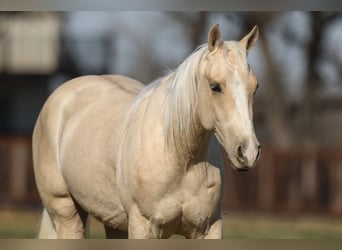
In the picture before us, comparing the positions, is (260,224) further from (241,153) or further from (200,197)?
(241,153)

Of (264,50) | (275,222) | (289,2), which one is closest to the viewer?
(289,2)

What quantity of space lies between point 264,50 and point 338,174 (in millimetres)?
4152

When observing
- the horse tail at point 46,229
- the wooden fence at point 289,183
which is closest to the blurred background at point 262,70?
the wooden fence at point 289,183

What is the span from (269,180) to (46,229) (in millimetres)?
8666

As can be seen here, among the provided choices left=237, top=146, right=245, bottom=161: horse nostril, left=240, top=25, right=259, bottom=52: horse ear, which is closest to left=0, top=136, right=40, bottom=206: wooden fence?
left=240, top=25, right=259, bottom=52: horse ear

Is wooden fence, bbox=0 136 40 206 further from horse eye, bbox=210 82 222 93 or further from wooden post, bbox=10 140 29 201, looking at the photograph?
horse eye, bbox=210 82 222 93

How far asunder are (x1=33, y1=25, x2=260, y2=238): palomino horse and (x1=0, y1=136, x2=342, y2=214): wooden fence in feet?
24.7

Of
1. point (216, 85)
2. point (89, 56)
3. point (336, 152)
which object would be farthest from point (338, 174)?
point (216, 85)

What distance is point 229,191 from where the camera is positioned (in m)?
12.3

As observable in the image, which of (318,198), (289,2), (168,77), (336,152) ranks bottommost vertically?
(318,198)

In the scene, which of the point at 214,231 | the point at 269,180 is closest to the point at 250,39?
the point at 214,231

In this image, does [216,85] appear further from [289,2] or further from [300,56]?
[300,56]

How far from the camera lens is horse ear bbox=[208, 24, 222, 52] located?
10.8ft

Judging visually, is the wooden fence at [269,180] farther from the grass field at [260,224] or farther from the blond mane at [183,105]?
the blond mane at [183,105]
